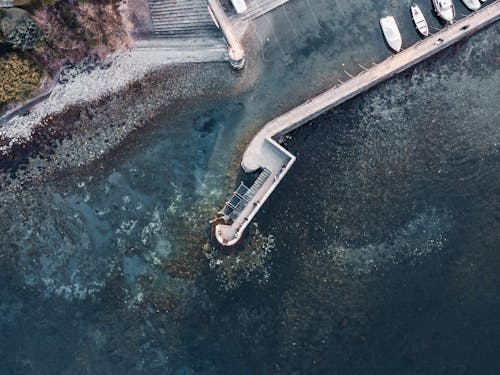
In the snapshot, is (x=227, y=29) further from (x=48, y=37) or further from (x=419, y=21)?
(x=419, y=21)

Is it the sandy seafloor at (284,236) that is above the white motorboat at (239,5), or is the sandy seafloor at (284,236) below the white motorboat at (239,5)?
below

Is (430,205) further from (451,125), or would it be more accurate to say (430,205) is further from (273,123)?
(273,123)

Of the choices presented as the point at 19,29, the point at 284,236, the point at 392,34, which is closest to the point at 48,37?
the point at 19,29

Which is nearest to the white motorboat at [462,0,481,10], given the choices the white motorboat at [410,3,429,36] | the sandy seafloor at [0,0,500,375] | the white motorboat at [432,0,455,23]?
the white motorboat at [432,0,455,23]

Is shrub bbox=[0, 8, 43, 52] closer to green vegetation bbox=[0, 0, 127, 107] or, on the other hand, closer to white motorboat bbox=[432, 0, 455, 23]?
green vegetation bbox=[0, 0, 127, 107]

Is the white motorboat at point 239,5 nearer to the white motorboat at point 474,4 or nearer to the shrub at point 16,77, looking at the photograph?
the shrub at point 16,77

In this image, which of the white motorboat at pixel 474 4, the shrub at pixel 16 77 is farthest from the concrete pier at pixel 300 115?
the shrub at pixel 16 77

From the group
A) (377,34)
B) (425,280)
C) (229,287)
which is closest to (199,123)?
(229,287)
